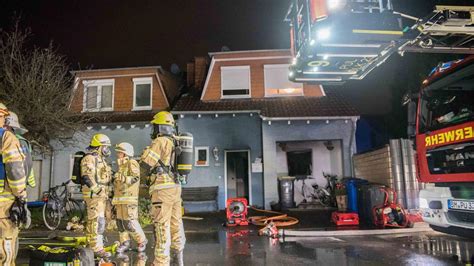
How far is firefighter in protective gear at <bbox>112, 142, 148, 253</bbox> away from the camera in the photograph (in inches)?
226

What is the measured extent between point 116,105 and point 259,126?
21.6 ft

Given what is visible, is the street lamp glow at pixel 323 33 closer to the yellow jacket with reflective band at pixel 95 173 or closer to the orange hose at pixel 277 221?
the yellow jacket with reflective band at pixel 95 173

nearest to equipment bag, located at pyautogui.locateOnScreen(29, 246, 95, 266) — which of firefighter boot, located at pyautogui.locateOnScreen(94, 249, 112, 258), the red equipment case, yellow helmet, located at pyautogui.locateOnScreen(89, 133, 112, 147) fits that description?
firefighter boot, located at pyautogui.locateOnScreen(94, 249, 112, 258)

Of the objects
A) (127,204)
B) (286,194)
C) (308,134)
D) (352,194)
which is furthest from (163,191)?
(308,134)

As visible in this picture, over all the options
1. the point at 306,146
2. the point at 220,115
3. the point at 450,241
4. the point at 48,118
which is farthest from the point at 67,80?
the point at 450,241

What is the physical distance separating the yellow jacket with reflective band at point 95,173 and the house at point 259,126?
6953 millimetres

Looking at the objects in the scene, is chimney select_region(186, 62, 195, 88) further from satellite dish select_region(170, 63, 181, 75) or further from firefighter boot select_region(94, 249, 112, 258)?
firefighter boot select_region(94, 249, 112, 258)

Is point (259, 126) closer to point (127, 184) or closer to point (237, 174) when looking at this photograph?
point (237, 174)

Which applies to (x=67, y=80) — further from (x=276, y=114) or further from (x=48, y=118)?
(x=276, y=114)

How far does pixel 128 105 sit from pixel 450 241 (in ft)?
41.7

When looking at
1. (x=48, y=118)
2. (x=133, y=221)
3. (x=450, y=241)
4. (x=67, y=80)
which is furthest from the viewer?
(x=67, y=80)

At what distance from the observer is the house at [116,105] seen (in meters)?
13.6

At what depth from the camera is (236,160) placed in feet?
45.2

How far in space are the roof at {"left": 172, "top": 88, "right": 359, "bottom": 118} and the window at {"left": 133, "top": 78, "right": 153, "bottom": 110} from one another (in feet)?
5.92
